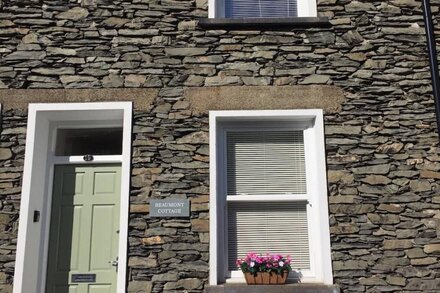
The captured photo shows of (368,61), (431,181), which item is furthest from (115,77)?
(431,181)

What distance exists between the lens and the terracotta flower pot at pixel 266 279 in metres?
4.78

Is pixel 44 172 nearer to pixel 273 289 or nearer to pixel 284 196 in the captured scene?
pixel 284 196

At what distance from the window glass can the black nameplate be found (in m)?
1.37

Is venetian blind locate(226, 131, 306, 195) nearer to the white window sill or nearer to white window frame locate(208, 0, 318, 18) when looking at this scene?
the white window sill

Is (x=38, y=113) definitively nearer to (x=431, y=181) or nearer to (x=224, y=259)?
(x=224, y=259)

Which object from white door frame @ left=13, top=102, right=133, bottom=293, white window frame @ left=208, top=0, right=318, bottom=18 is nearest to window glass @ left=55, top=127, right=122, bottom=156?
white door frame @ left=13, top=102, right=133, bottom=293

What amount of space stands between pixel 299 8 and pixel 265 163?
2021mm

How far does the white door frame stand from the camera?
487 cm

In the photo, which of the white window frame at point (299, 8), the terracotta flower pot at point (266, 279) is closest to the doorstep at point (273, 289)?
the terracotta flower pot at point (266, 279)

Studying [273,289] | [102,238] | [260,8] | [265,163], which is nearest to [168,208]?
[102,238]

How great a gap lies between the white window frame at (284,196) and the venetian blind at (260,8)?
139cm

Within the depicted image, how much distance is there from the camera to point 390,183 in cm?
505

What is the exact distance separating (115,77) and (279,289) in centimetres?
286

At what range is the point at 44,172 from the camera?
533 centimetres
